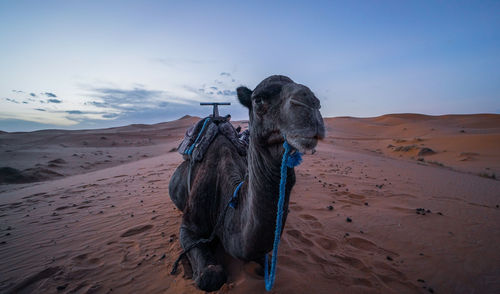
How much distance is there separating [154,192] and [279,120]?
602cm

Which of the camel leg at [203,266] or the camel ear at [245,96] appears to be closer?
the camel ear at [245,96]

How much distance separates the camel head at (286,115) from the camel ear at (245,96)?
0.13 meters

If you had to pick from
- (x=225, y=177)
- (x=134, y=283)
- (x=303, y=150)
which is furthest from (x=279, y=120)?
(x=134, y=283)

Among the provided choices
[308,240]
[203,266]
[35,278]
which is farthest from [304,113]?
[35,278]

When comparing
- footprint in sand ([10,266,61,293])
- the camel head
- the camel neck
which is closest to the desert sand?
footprint in sand ([10,266,61,293])

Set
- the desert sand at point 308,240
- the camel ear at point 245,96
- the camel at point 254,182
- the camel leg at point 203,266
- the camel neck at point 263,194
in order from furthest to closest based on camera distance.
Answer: the desert sand at point 308,240 < the camel leg at point 203,266 < the camel ear at point 245,96 < the camel neck at point 263,194 < the camel at point 254,182

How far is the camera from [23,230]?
4.36 metres

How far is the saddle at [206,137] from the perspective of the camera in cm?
365

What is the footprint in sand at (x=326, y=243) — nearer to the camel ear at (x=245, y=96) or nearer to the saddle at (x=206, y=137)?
the saddle at (x=206, y=137)

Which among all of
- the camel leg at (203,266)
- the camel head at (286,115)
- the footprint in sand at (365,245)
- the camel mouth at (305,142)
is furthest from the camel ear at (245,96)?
the footprint in sand at (365,245)

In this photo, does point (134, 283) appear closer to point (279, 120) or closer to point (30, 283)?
point (30, 283)

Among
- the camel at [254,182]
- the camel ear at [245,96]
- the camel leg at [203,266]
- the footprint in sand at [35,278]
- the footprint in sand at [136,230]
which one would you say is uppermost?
the camel ear at [245,96]

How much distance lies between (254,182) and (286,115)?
70 cm

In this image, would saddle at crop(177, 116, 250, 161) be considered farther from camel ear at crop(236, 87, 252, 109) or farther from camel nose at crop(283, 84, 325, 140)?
camel nose at crop(283, 84, 325, 140)
